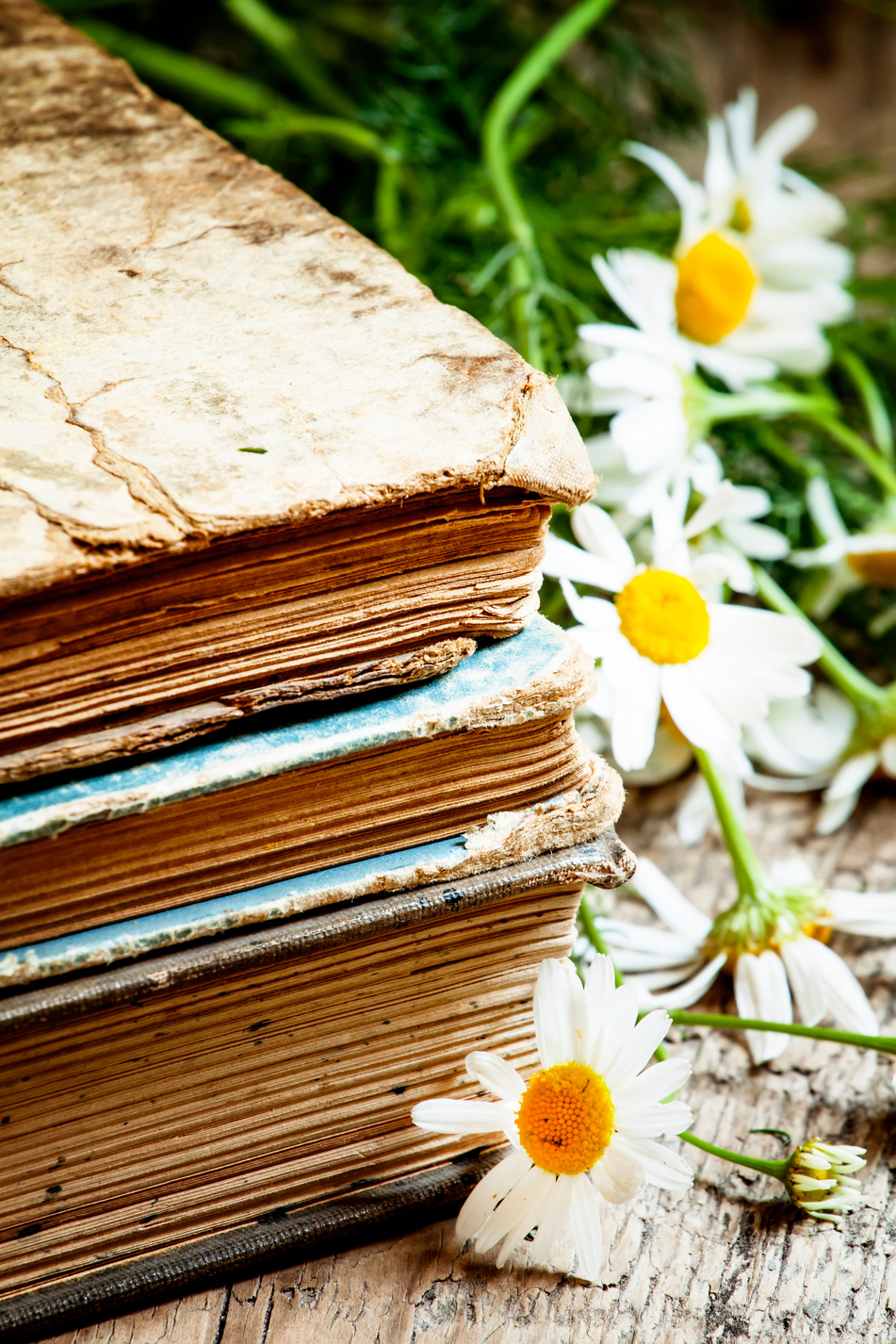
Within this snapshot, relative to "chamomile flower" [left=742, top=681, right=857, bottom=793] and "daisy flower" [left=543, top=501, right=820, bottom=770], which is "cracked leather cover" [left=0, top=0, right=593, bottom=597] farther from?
"chamomile flower" [left=742, top=681, right=857, bottom=793]

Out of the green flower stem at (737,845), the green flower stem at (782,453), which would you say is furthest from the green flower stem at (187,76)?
the green flower stem at (737,845)

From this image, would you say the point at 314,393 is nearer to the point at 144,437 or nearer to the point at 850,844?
the point at 144,437

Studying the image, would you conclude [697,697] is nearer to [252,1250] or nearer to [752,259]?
[252,1250]

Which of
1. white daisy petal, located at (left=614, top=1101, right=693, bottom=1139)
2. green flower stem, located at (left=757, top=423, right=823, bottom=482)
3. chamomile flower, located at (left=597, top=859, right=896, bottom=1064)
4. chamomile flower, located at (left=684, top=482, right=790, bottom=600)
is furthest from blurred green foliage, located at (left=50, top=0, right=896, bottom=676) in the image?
white daisy petal, located at (left=614, top=1101, right=693, bottom=1139)

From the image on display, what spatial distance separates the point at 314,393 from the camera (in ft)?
1.69

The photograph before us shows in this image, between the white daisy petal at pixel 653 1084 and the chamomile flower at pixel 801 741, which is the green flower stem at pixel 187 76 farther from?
the white daisy petal at pixel 653 1084

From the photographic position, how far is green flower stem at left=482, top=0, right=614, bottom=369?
0.81 meters

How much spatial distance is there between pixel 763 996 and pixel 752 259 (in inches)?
23.8

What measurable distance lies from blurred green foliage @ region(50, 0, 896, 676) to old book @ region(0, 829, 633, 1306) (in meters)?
0.25

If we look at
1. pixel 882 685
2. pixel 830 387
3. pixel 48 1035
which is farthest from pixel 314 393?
pixel 830 387

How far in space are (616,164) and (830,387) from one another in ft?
1.41

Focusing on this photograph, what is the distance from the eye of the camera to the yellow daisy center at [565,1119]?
52 centimetres

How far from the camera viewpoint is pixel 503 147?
0.97 metres

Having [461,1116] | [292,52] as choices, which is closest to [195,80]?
[292,52]
